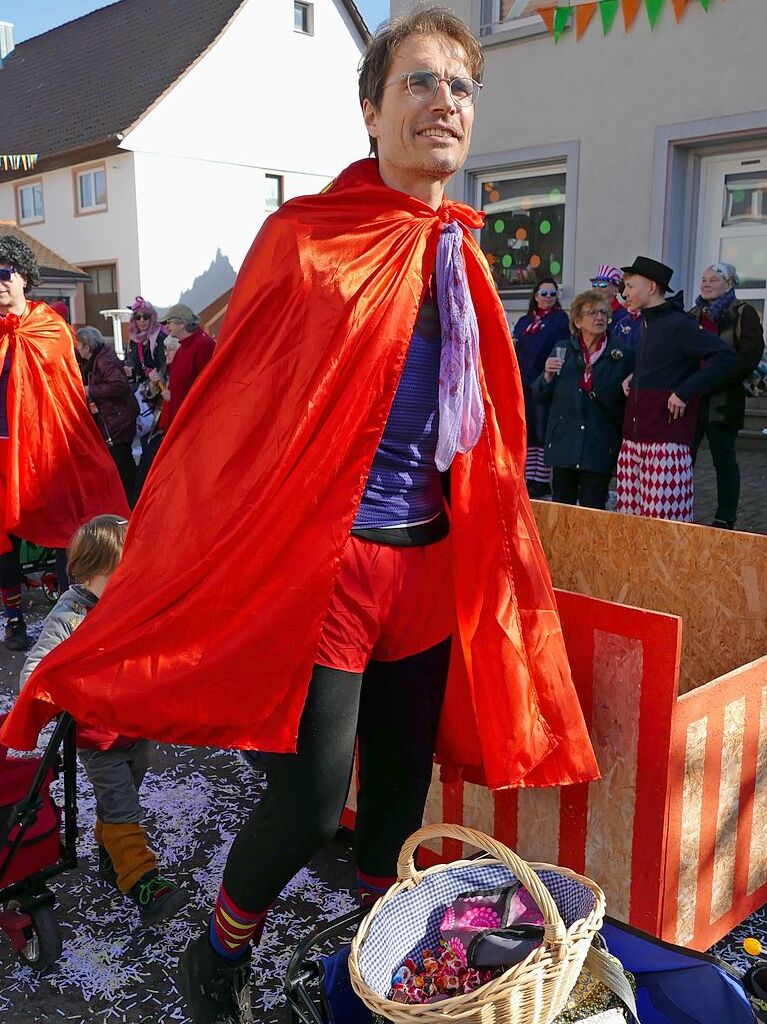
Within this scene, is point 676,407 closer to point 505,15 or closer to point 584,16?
point 584,16

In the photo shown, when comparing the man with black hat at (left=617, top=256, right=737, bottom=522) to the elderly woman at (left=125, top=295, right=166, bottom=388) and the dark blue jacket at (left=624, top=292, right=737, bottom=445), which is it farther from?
the elderly woman at (left=125, top=295, right=166, bottom=388)

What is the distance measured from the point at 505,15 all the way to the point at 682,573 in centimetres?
874

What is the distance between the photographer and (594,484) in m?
5.86

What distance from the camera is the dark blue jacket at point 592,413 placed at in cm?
571

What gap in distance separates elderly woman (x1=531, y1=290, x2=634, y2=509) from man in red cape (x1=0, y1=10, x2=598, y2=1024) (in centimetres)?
389

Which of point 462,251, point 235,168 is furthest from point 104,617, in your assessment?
point 235,168

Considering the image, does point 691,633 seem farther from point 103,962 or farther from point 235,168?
point 235,168

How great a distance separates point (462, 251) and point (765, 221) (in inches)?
316

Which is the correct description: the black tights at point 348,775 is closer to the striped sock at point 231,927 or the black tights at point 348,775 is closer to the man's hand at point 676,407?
the striped sock at point 231,927

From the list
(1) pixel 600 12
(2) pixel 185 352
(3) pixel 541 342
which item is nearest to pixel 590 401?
(3) pixel 541 342

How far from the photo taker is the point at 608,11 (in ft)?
29.2

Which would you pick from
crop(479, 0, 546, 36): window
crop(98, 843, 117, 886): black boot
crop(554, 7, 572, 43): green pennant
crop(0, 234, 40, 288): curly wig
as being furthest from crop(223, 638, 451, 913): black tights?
crop(479, 0, 546, 36): window

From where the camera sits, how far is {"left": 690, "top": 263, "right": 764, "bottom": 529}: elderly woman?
5660 mm

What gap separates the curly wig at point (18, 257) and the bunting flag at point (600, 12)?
6633mm
